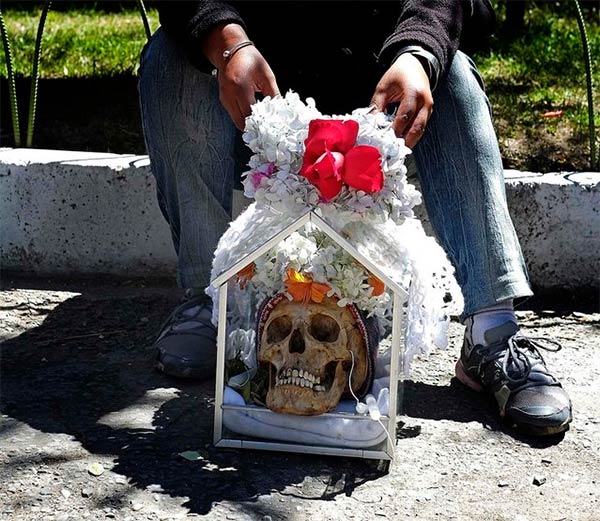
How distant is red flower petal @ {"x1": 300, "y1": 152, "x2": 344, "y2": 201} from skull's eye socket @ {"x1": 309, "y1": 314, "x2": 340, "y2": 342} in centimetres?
30

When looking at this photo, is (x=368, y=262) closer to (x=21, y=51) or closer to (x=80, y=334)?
(x=80, y=334)

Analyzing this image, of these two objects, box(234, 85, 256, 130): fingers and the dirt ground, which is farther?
box(234, 85, 256, 130): fingers

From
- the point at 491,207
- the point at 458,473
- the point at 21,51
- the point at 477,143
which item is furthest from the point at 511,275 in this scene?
the point at 21,51

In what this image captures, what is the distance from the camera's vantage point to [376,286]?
218cm

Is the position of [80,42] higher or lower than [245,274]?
higher

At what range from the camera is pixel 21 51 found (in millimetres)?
5766

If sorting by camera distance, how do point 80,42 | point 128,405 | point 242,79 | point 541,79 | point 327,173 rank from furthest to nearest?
point 80,42
point 541,79
point 128,405
point 242,79
point 327,173

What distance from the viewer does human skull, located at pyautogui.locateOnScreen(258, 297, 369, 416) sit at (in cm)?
215

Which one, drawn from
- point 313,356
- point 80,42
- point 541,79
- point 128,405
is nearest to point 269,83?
point 313,356

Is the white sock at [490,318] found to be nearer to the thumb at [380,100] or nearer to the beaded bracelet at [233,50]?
the thumb at [380,100]

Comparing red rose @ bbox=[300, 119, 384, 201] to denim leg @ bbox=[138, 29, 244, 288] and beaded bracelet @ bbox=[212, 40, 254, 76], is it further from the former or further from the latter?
denim leg @ bbox=[138, 29, 244, 288]

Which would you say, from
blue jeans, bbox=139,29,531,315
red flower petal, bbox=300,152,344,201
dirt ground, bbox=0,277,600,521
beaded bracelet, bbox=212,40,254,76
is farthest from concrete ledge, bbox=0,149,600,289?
red flower petal, bbox=300,152,344,201

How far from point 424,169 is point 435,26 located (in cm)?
35

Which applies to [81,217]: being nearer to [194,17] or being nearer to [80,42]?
[194,17]
